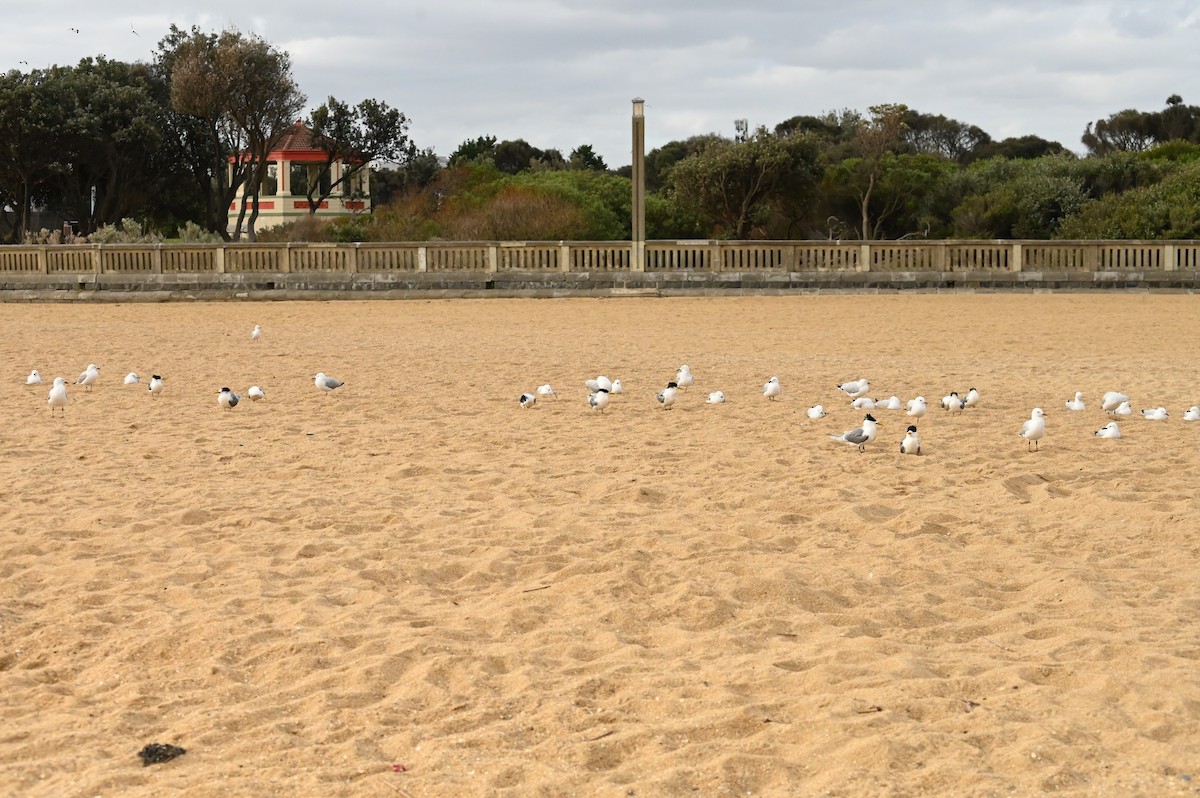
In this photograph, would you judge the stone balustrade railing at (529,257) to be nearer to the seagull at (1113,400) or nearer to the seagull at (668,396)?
the seagull at (668,396)

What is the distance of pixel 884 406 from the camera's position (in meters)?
12.6

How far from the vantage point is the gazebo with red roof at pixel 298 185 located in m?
65.8

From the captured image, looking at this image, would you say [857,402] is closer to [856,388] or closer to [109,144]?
[856,388]

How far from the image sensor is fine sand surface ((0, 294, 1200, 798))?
4793 millimetres

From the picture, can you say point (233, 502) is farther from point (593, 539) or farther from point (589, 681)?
point (589, 681)

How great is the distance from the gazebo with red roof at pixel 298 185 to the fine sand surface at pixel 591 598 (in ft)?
172

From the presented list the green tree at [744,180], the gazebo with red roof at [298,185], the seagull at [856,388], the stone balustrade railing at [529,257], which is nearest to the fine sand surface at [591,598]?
Result: the seagull at [856,388]

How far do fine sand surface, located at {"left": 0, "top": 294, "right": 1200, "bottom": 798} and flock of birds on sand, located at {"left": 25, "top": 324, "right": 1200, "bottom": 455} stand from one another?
14 centimetres

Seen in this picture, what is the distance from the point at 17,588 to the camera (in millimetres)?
6969

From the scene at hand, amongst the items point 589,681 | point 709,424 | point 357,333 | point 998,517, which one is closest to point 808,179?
point 357,333

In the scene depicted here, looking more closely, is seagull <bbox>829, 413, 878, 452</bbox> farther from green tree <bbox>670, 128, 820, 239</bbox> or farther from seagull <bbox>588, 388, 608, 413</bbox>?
green tree <bbox>670, 128, 820, 239</bbox>

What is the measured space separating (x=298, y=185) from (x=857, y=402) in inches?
2308

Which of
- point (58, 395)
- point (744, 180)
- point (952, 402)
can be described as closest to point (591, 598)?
point (952, 402)

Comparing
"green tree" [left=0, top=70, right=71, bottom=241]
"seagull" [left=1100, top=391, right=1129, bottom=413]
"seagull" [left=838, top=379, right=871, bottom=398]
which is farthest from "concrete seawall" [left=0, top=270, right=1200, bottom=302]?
"seagull" [left=1100, top=391, right=1129, bottom=413]
